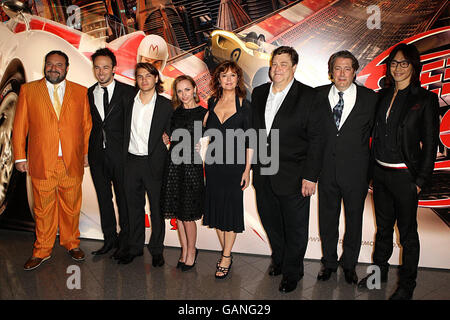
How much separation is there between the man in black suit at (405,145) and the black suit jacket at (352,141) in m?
0.08

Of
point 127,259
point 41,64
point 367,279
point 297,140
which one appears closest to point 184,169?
point 297,140

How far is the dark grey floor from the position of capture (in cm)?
257

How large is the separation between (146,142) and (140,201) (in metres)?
0.63

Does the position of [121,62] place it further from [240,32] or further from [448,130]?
[448,130]

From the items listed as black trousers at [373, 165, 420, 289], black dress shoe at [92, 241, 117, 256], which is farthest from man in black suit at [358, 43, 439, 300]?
black dress shoe at [92, 241, 117, 256]

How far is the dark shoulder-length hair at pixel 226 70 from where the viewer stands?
2.57 m

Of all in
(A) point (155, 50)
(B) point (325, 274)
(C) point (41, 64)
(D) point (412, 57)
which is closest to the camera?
(D) point (412, 57)

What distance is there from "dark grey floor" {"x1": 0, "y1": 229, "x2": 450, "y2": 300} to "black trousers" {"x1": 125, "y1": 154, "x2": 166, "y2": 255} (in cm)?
24

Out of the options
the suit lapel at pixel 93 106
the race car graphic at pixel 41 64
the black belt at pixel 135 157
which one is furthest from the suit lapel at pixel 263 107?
the suit lapel at pixel 93 106

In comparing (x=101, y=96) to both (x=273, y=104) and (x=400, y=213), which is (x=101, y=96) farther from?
(x=400, y=213)

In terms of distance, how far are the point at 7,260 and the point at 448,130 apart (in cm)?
474

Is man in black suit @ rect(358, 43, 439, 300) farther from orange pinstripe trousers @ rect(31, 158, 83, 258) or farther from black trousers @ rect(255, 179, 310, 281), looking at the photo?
orange pinstripe trousers @ rect(31, 158, 83, 258)

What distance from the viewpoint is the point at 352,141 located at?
8.38 feet
